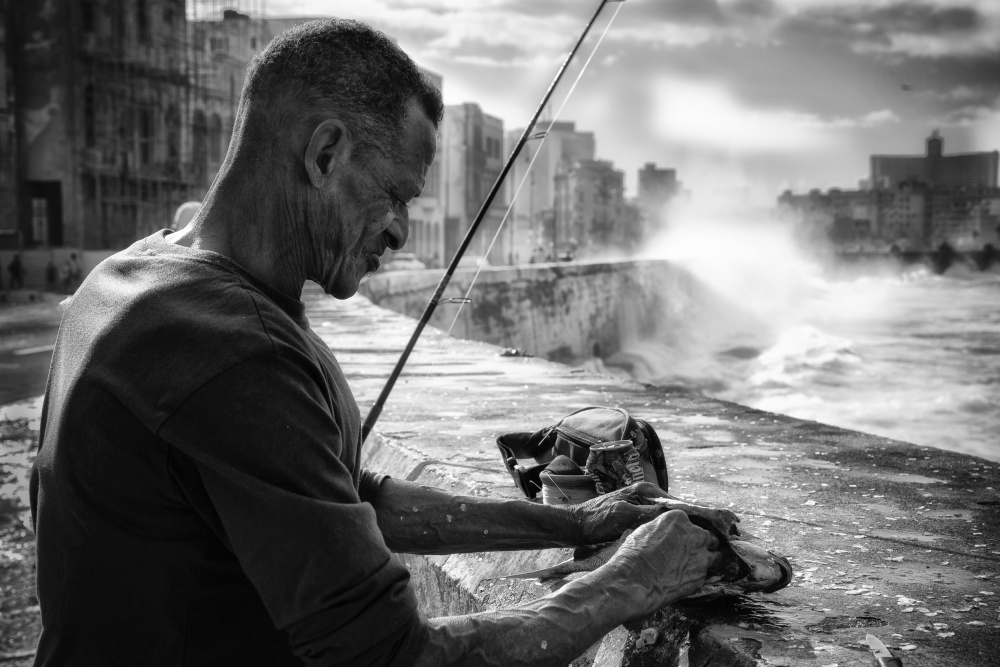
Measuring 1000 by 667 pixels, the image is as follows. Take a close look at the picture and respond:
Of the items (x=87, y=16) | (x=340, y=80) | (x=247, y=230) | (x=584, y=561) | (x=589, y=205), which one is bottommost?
(x=584, y=561)

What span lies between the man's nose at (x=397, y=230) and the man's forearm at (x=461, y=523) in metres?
0.65

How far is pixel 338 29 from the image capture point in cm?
149

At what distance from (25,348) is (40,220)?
17956 mm

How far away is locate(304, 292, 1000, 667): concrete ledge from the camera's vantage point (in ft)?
6.53

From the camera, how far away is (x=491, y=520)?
2057mm

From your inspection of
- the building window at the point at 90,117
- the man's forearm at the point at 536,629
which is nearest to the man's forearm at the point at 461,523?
the man's forearm at the point at 536,629

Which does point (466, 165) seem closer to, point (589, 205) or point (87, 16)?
point (87, 16)

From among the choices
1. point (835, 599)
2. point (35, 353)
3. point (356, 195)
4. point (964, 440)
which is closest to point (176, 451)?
point (356, 195)

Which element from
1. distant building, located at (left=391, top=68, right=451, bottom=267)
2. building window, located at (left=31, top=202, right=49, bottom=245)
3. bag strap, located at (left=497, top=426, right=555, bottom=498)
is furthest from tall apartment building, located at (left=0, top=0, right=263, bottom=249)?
bag strap, located at (left=497, top=426, right=555, bottom=498)

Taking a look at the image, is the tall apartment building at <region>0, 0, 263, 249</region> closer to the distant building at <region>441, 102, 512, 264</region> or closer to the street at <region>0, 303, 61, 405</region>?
the street at <region>0, 303, 61, 405</region>

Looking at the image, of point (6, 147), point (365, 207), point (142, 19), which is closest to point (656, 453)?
point (365, 207)

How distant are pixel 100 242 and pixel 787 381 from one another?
1001 inches

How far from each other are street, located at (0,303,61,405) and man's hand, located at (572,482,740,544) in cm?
904

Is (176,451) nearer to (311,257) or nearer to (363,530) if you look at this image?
(363,530)
